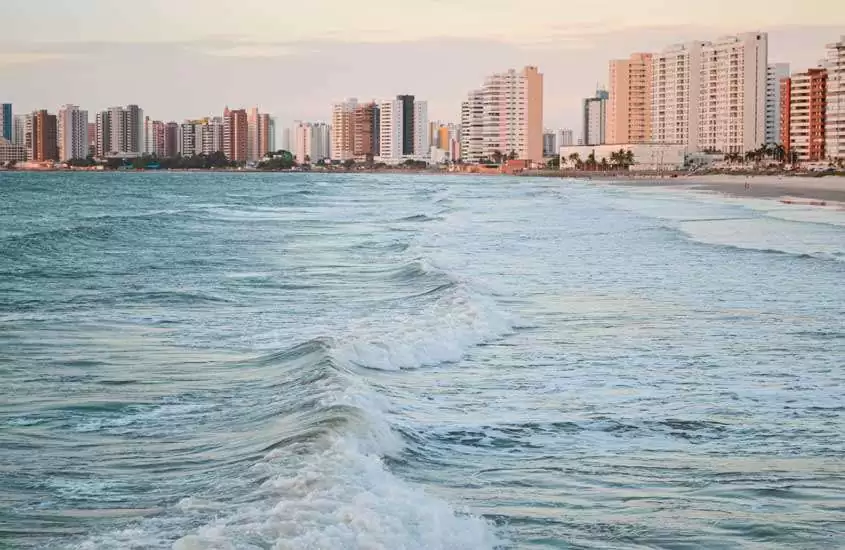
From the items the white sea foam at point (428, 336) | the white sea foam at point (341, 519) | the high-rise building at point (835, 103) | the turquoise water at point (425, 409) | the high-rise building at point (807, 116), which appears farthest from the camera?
the high-rise building at point (807, 116)

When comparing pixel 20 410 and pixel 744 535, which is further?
pixel 20 410

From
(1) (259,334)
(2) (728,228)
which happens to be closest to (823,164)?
(2) (728,228)

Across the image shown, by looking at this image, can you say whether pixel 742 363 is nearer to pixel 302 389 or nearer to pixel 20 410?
pixel 302 389

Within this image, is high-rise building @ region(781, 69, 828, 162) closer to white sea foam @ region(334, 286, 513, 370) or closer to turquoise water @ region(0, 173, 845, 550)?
turquoise water @ region(0, 173, 845, 550)


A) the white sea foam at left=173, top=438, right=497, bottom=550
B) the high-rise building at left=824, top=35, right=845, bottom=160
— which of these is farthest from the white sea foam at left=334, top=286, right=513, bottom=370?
the high-rise building at left=824, top=35, right=845, bottom=160

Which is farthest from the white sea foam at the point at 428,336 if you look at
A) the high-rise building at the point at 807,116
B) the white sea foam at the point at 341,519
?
the high-rise building at the point at 807,116

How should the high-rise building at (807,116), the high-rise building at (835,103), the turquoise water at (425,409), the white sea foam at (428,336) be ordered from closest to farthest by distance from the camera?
1. the turquoise water at (425,409)
2. the white sea foam at (428,336)
3. the high-rise building at (835,103)
4. the high-rise building at (807,116)

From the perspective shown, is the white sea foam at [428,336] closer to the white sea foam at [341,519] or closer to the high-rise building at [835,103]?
the white sea foam at [341,519]
